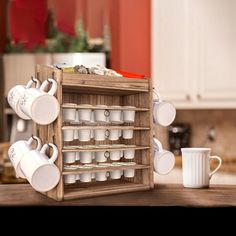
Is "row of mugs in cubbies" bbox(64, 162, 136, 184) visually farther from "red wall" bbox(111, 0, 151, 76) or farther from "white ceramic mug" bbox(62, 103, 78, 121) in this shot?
"red wall" bbox(111, 0, 151, 76)

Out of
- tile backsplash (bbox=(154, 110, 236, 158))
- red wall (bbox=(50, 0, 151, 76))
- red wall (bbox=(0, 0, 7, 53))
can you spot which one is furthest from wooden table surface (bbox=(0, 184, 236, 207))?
red wall (bbox=(0, 0, 7, 53))

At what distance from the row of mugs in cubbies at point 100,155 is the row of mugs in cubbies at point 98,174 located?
0.9 inches

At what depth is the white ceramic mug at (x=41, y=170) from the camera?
1108 millimetres

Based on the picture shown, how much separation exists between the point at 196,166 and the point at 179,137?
2.66 meters

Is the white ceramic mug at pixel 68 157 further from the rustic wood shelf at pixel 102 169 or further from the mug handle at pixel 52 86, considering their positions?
the mug handle at pixel 52 86

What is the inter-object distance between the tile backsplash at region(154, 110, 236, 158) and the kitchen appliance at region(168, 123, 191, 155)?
0.22 feet

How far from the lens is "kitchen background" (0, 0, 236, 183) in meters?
3.48

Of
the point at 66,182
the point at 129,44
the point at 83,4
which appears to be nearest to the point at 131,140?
the point at 66,182

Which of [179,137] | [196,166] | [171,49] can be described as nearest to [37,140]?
[196,166]

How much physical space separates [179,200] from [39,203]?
0.35 meters

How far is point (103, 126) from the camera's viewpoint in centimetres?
129
